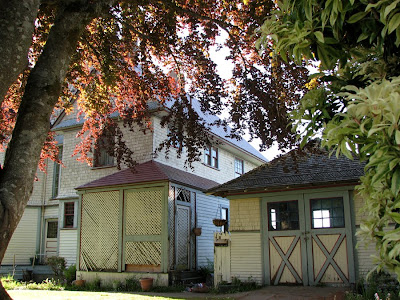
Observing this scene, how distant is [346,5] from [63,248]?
61.6 feet

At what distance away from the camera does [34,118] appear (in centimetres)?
625

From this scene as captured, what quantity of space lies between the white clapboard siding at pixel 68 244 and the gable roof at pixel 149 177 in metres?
3.29

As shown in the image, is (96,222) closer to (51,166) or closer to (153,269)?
(153,269)

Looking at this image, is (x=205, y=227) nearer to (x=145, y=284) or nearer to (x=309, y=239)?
(x=145, y=284)

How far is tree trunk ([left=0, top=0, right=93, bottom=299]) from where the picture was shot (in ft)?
18.2

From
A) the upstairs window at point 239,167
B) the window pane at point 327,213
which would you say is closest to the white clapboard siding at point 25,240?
the upstairs window at point 239,167

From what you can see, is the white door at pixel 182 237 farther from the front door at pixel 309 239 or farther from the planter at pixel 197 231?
the front door at pixel 309 239

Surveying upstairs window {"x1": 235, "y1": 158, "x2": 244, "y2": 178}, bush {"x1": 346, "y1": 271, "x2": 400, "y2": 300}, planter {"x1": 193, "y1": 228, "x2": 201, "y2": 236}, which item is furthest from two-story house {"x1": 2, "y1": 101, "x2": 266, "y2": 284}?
bush {"x1": 346, "y1": 271, "x2": 400, "y2": 300}

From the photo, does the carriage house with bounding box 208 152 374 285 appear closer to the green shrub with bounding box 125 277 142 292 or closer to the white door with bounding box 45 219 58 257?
the green shrub with bounding box 125 277 142 292

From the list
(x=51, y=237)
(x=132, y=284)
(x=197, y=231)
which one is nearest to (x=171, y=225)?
(x=197, y=231)

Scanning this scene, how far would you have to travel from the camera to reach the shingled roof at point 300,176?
12008 millimetres

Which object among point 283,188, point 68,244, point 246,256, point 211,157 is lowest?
point 246,256

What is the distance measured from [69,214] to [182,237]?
6.60 m

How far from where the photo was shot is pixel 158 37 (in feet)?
36.8
